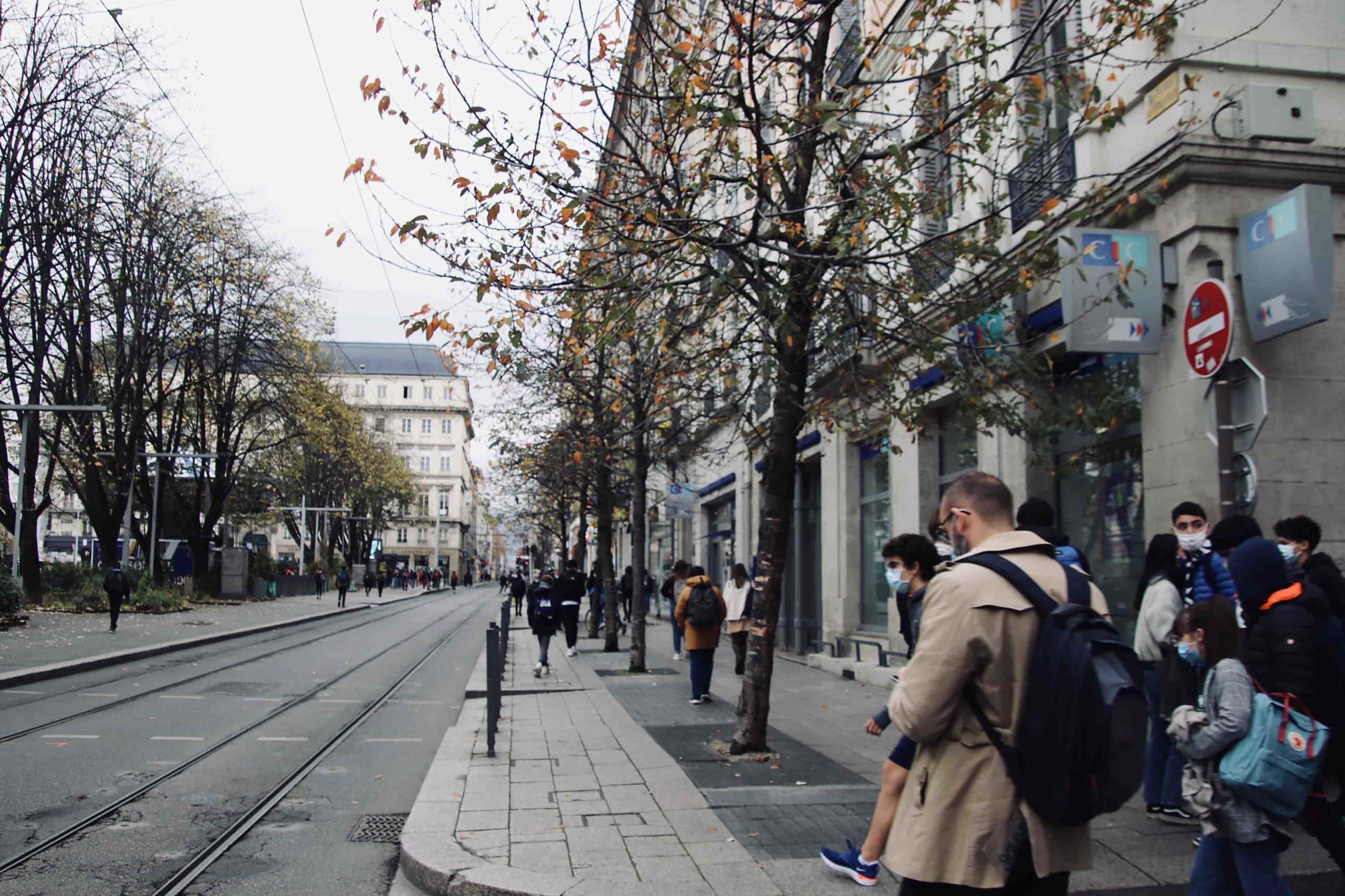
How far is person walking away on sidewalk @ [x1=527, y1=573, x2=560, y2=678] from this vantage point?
15.0 metres

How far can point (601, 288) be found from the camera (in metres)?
7.43

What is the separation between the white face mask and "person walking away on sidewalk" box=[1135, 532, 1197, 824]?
48 millimetres

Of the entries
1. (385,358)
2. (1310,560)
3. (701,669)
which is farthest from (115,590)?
(385,358)

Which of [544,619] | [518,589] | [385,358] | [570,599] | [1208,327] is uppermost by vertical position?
[385,358]

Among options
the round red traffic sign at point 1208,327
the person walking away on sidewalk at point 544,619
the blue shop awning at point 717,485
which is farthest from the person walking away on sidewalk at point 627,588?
the round red traffic sign at point 1208,327

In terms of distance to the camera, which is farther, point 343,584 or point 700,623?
point 343,584

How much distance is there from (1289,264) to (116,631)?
22.7 m

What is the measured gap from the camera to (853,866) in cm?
501

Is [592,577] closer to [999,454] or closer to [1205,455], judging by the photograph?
[999,454]

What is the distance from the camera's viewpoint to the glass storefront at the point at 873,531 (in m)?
16.0

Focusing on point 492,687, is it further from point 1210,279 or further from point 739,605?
point 1210,279

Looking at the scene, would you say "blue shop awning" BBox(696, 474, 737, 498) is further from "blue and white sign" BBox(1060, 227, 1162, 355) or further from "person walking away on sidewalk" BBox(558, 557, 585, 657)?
"blue and white sign" BBox(1060, 227, 1162, 355)

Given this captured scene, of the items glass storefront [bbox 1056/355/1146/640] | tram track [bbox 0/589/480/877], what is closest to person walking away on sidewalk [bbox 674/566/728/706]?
tram track [bbox 0/589/480/877]

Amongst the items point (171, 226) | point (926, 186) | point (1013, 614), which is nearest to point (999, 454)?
point (926, 186)
